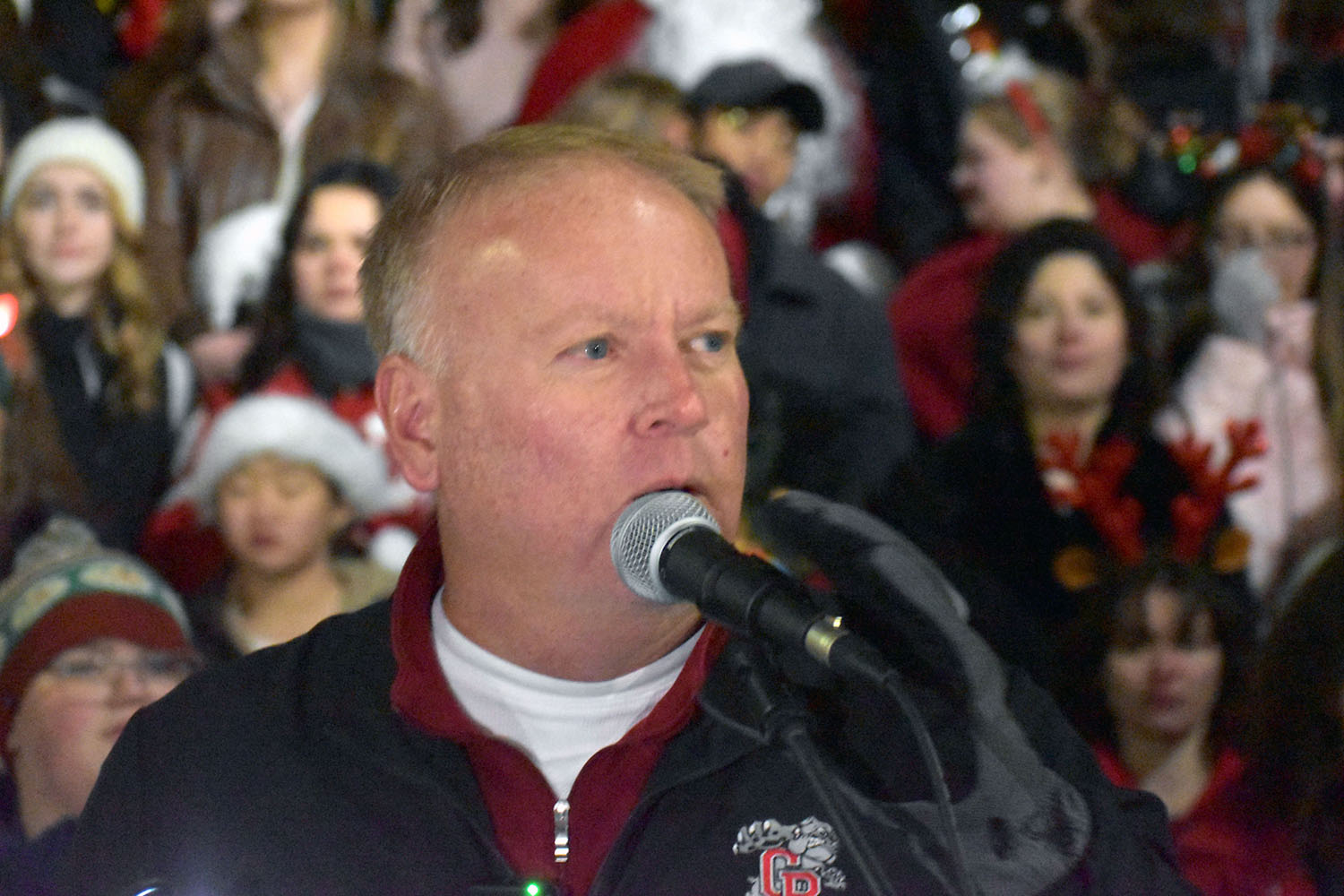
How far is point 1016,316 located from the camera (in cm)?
421

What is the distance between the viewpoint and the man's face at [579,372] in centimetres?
175

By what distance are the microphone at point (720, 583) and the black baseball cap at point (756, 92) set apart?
3000mm

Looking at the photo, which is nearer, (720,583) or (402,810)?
(720,583)

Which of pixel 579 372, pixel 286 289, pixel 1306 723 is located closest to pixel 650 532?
pixel 579 372

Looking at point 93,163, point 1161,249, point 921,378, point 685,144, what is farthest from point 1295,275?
point 93,163

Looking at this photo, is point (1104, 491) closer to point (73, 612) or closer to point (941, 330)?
point (941, 330)

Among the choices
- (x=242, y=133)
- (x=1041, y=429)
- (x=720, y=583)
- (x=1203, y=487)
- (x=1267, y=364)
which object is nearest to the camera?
(x=720, y=583)

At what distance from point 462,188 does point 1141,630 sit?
2.21 meters

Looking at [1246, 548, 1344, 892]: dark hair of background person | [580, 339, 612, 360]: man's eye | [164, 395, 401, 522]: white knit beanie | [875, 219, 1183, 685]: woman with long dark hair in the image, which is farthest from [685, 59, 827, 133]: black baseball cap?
[580, 339, 612, 360]: man's eye

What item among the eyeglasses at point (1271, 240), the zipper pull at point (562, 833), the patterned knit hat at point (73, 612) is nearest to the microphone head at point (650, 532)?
the zipper pull at point (562, 833)

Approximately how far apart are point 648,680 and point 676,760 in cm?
11

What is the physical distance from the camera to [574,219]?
1.83m

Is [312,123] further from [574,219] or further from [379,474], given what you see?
[574,219]

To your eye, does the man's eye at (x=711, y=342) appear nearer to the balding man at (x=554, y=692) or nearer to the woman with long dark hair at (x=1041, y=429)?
the balding man at (x=554, y=692)
